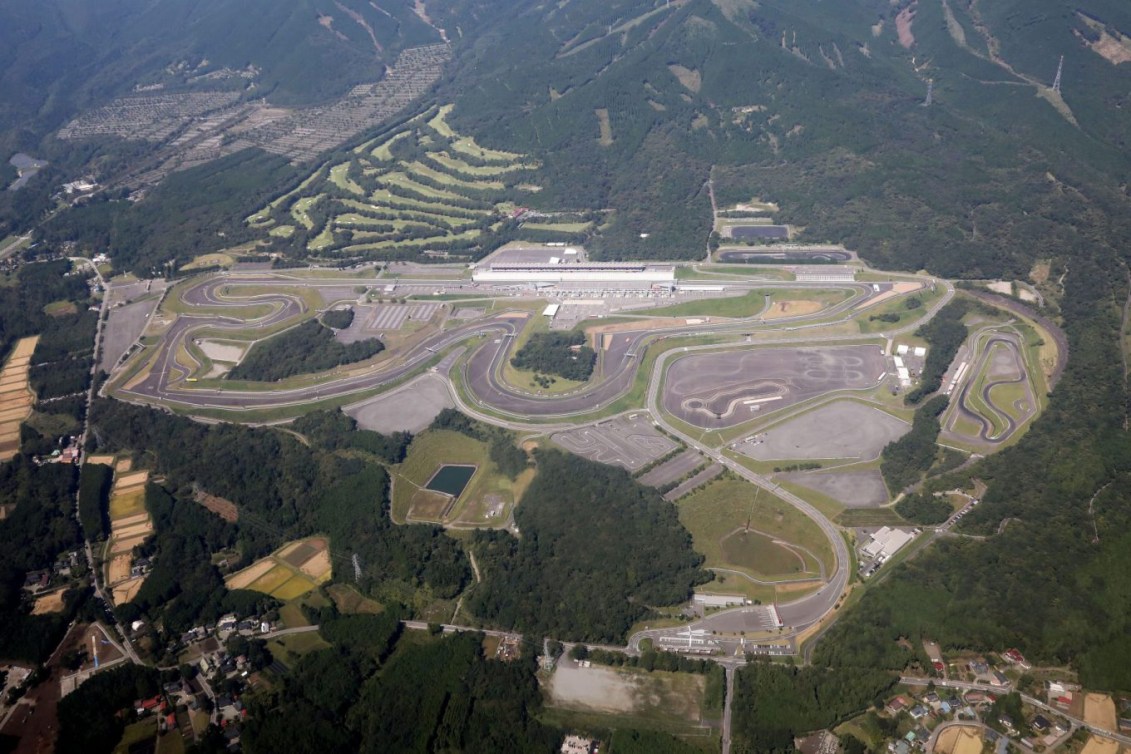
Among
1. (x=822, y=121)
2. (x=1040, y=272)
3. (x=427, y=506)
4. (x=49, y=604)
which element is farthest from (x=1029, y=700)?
(x=822, y=121)

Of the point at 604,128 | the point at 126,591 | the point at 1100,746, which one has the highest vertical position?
the point at 1100,746

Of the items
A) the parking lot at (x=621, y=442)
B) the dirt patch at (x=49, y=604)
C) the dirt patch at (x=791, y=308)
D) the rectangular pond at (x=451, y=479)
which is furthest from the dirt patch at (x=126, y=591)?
the dirt patch at (x=791, y=308)

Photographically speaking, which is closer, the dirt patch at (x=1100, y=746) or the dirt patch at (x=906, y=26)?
the dirt patch at (x=1100, y=746)

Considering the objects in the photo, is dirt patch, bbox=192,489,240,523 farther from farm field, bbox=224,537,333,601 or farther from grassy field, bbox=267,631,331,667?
grassy field, bbox=267,631,331,667

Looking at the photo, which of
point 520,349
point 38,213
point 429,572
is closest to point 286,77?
point 38,213

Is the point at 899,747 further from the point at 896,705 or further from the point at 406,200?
the point at 406,200

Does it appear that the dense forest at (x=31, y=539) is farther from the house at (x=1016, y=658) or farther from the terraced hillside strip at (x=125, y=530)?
the house at (x=1016, y=658)
